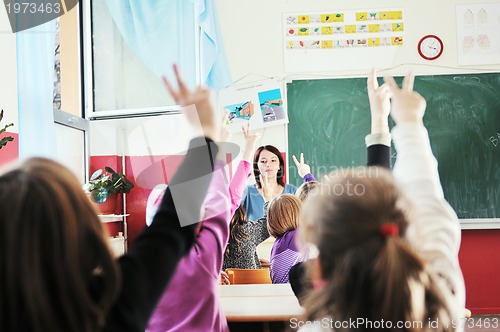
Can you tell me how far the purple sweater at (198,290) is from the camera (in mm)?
1318

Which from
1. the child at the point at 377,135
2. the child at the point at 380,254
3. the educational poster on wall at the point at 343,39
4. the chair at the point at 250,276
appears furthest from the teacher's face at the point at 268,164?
the child at the point at 380,254

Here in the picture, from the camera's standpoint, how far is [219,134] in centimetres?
107

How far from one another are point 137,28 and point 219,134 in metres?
3.45

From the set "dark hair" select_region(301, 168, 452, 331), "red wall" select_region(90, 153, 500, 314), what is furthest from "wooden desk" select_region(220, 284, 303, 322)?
"red wall" select_region(90, 153, 500, 314)

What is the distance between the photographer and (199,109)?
1.02 metres

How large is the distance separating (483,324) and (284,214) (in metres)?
2.83

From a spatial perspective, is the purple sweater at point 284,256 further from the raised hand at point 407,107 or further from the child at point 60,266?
the child at point 60,266

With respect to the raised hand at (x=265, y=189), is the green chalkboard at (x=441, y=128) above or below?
above

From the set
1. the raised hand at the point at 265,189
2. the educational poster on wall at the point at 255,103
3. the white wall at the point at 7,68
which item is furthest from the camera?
the educational poster on wall at the point at 255,103

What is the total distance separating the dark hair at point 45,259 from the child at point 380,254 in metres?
0.35

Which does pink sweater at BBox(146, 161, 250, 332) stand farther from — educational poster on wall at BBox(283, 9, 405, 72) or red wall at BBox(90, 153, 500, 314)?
educational poster on wall at BBox(283, 9, 405, 72)

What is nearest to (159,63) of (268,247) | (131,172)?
(131,172)

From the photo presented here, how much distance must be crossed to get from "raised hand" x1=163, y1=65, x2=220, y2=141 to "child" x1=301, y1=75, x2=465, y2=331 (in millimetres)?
244

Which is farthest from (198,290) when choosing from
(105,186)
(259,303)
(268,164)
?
(105,186)
